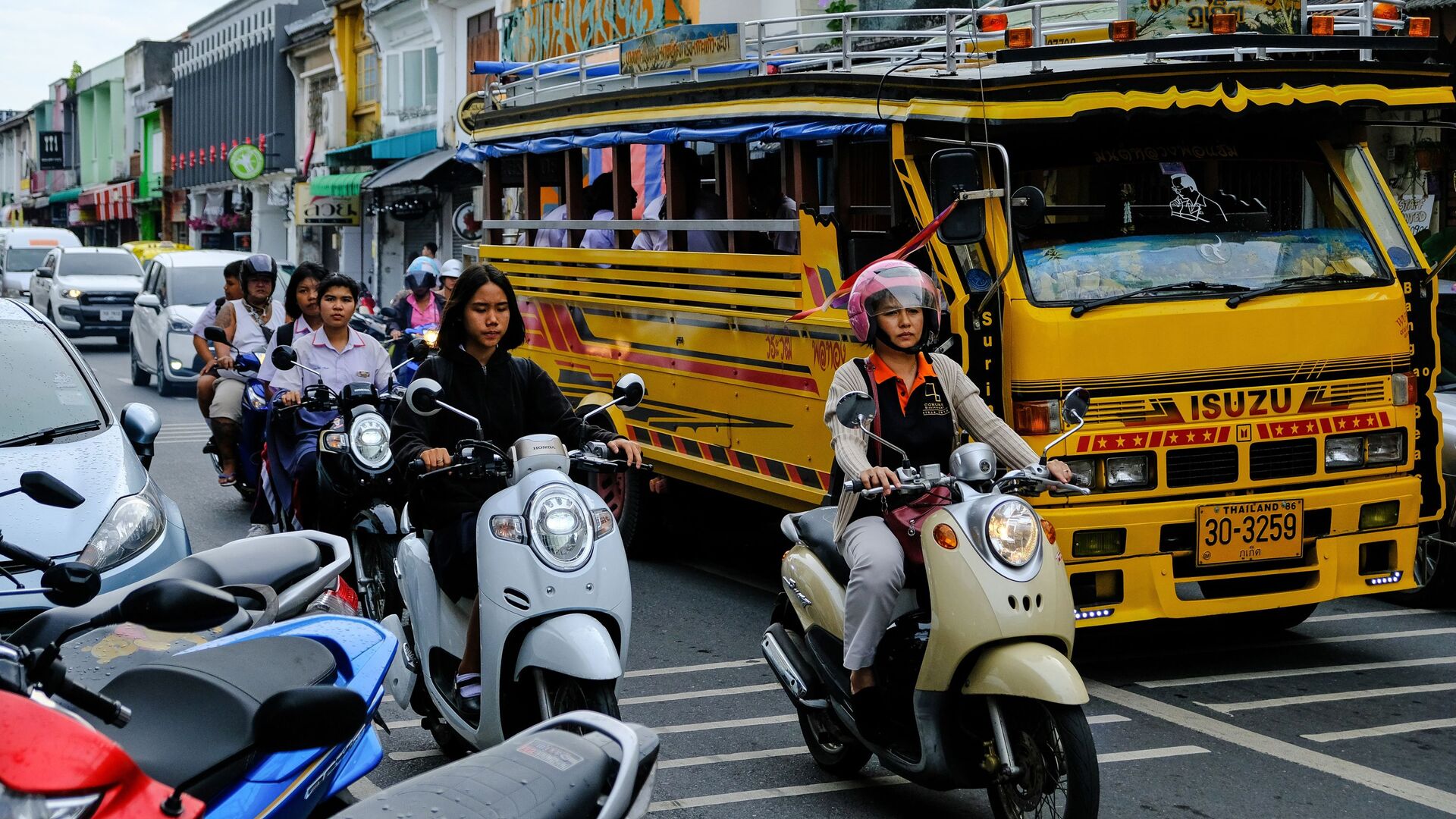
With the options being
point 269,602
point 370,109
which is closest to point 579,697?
point 269,602

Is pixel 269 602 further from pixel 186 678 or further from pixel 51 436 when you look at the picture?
pixel 51 436

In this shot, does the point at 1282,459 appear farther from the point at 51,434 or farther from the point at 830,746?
the point at 51,434

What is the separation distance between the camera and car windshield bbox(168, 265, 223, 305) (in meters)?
20.1

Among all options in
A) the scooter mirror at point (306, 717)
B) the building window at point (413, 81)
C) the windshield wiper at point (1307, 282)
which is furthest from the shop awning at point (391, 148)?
the scooter mirror at point (306, 717)

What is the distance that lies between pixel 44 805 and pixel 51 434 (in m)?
4.94

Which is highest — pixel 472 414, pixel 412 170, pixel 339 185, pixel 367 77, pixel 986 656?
pixel 367 77

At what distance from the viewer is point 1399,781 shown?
17.8 ft

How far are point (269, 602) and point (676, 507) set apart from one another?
223 inches

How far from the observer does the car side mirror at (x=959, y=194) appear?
6.51m

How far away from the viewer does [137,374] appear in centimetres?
2112

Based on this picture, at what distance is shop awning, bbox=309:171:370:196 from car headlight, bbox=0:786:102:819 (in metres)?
31.0

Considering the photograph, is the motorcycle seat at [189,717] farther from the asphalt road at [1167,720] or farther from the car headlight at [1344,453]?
the car headlight at [1344,453]

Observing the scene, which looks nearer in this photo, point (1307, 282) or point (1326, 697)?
point (1326, 697)

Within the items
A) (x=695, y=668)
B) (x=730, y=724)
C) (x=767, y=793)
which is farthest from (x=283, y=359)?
(x=767, y=793)
